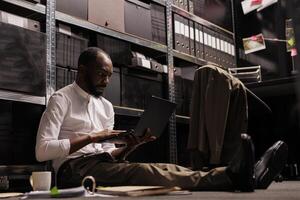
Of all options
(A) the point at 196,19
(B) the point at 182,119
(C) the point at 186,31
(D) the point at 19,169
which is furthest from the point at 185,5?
(D) the point at 19,169

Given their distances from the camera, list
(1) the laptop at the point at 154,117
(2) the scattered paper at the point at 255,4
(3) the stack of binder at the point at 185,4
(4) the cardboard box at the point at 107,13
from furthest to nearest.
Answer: (2) the scattered paper at the point at 255,4 < (3) the stack of binder at the point at 185,4 < (4) the cardboard box at the point at 107,13 < (1) the laptop at the point at 154,117

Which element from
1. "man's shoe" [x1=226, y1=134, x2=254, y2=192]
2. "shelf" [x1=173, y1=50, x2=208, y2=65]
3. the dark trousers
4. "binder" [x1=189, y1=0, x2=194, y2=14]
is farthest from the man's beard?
"binder" [x1=189, y1=0, x2=194, y2=14]

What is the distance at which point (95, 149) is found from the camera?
1.90 m

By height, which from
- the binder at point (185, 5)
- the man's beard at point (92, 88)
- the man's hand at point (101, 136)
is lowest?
the man's hand at point (101, 136)

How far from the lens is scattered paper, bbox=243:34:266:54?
3672mm

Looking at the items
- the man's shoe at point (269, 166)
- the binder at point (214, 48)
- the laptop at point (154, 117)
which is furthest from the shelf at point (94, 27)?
the man's shoe at point (269, 166)

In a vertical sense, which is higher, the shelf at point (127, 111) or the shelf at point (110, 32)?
the shelf at point (110, 32)

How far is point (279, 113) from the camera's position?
117 inches

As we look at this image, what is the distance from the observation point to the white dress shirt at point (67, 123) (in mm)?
1687

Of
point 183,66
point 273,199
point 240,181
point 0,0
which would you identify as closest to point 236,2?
point 183,66

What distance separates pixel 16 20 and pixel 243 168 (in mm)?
1328

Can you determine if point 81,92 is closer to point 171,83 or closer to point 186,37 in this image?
point 171,83

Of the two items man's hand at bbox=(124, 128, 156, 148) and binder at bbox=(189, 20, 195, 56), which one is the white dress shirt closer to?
man's hand at bbox=(124, 128, 156, 148)

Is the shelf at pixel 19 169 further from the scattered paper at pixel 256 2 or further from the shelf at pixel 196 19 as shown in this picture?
the scattered paper at pixel 256 2
